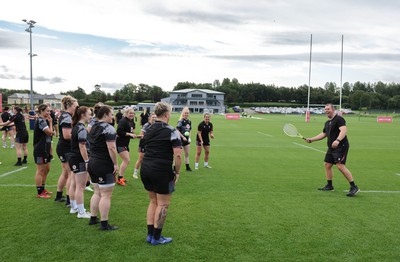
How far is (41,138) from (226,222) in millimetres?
4641

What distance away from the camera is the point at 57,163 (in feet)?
43.1

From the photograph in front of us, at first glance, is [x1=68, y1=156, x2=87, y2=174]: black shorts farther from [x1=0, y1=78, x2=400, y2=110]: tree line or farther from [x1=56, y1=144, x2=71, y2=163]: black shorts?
[x1=0, y1=78, x2=400, y2=110]: tree line

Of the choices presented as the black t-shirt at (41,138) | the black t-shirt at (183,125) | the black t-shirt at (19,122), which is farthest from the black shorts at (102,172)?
the black t-shirt at (19,122)

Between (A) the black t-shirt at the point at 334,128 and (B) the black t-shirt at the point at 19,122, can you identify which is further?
(B) the black t-shirt at the point at 19,122

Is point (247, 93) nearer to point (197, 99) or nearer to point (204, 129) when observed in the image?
point (197, 99)

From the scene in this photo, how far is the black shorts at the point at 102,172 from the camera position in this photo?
19.1ft

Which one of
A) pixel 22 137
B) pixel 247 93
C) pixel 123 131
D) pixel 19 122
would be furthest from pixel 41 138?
pixel 247 93

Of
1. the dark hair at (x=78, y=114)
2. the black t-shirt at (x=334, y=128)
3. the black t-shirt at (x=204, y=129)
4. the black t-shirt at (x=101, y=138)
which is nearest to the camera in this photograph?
the black t-shirt at (x=101, y=138)

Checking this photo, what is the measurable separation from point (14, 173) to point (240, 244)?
337 inches

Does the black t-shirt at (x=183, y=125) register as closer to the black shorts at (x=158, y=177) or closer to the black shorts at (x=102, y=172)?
the black shorts at (x=102, y=172)

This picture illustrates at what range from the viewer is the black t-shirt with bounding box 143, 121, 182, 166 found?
518 cm

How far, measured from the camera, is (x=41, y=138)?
26.3 ft

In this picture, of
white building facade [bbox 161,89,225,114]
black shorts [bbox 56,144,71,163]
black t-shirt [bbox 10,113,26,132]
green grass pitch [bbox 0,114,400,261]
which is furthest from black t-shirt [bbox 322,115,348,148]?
white building facade [bbox 161,89,225,114]

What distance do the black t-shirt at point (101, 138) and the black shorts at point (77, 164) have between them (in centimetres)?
80
